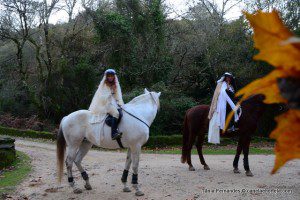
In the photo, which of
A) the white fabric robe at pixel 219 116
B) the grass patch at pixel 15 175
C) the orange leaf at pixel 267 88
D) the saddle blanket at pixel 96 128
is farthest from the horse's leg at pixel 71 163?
the orange leaf at pixel 267 88

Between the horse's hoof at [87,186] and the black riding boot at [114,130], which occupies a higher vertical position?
the black riding boot at [114,130]

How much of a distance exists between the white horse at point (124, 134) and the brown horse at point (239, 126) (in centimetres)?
216

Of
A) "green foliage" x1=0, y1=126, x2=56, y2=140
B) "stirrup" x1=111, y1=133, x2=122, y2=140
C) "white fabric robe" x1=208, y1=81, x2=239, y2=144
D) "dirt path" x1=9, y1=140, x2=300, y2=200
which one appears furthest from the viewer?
"green foliage" x1=0, y1=126, x2=56, y2=140

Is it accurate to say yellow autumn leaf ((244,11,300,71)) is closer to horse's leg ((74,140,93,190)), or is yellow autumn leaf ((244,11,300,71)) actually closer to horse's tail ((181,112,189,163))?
horse's leg ((74,140,93,190))

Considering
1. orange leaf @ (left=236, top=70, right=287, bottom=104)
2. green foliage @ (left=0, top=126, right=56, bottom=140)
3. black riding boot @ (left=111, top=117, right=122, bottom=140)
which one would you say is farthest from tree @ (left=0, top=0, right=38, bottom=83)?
orange leaf @ (left=236, top=70, right=287, bottom=104)

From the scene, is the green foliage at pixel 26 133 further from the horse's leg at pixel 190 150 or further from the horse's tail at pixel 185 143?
the horse's leg at pixel 190 150

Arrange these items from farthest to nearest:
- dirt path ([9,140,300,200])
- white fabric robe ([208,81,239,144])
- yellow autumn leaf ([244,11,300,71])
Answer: white fabric robe ([208,81,239,144]), dirt path ([9,140,300,200]), yellow autumn leaf ([244,11,300,71])

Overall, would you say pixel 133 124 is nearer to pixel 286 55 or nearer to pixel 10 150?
pixel 10 150

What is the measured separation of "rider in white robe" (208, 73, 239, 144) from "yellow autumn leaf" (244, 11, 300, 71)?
7201mm

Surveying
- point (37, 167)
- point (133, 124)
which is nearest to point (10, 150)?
point (37, 167)

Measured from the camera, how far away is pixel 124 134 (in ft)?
21.4

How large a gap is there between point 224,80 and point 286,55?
25.5ft

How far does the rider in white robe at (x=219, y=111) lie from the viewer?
26.1ft

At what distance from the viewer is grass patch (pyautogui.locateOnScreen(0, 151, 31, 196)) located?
7.06 meters
